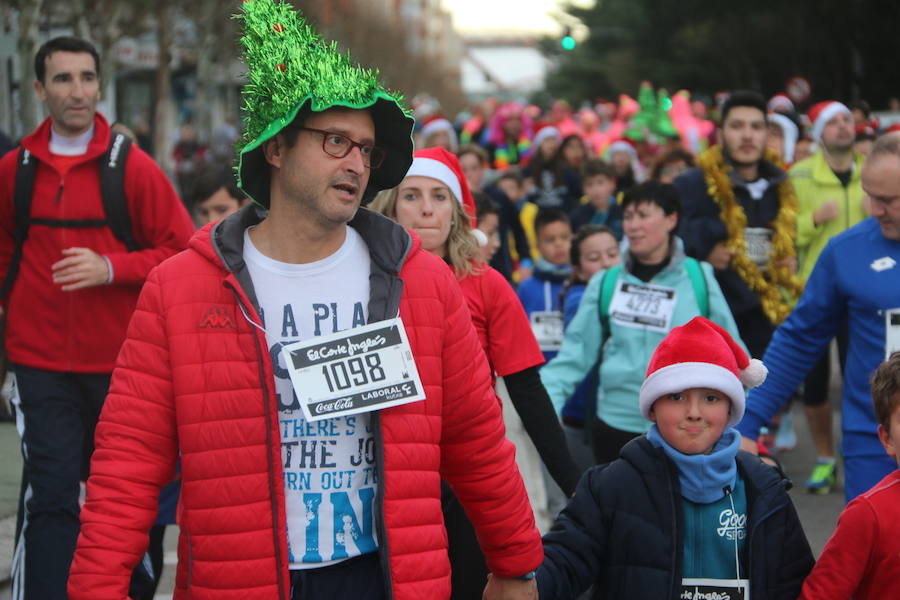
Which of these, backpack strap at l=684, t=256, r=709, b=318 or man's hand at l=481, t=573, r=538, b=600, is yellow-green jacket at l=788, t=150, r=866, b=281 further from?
man's hand at l=481, t=573, r=538, b=600

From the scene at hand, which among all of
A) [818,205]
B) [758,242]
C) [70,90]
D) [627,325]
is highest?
[818,205]

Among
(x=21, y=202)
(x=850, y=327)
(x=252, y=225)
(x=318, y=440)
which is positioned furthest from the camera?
(x=21, y=202)

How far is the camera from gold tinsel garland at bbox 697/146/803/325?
7988 millimetres

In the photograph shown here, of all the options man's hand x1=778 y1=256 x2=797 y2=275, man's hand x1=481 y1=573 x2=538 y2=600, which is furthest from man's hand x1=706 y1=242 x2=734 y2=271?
man's hand x1=481 y1=573 x2=538 y2=600

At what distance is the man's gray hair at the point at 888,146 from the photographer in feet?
15.0

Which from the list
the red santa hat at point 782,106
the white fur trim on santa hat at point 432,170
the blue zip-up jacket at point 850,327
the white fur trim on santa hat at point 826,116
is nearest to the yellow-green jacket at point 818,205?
the white fur trim on santa hat at point 826,116

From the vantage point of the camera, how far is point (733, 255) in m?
8.02

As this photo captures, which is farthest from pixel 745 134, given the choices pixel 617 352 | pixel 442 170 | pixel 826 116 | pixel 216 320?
pixel 216 320

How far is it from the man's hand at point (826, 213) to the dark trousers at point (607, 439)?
11.5 ft

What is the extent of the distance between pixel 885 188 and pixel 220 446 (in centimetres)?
249

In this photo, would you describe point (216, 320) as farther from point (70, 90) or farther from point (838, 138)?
point (838, 138)

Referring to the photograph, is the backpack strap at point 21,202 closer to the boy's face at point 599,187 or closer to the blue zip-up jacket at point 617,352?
the blue zip-up jacket at point 617,352

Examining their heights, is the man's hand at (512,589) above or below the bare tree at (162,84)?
below

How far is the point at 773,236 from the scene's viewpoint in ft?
26.5
